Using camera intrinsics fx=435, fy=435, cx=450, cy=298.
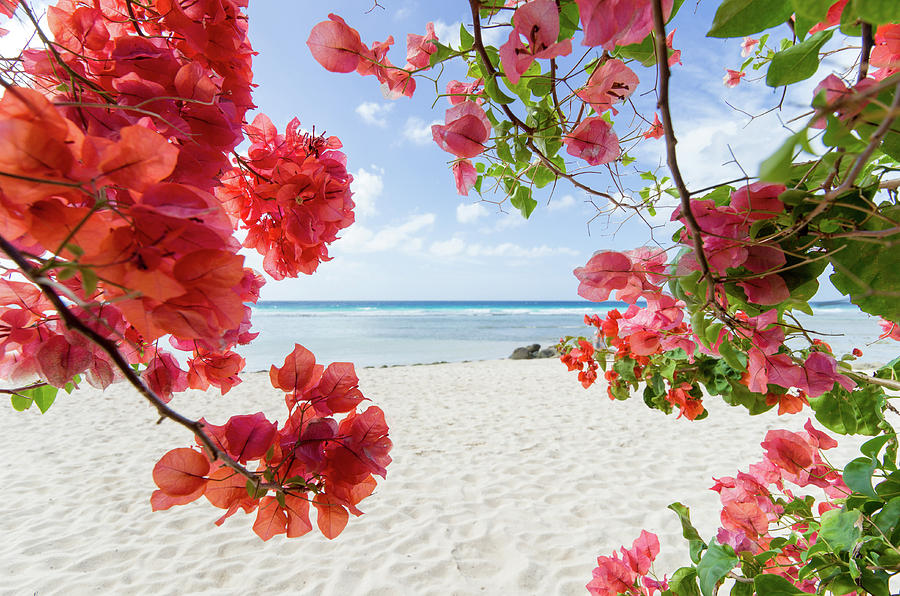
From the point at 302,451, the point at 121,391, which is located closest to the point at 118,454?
the point at 121,391

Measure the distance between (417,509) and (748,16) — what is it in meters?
2.54

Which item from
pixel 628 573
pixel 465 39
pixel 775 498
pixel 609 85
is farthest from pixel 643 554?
pixel 465 39

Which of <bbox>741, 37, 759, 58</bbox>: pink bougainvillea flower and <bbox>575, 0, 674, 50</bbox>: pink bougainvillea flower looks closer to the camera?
<bbox>575, 0, 674, 50</bbox>: pink bougainvillea flower

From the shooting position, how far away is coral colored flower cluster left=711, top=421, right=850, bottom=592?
31.4 inches

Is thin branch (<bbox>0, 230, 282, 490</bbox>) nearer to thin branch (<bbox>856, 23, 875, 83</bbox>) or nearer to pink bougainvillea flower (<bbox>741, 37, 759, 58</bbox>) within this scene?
thin branch (<bbox>856, 23, 875, 83</bbox>)

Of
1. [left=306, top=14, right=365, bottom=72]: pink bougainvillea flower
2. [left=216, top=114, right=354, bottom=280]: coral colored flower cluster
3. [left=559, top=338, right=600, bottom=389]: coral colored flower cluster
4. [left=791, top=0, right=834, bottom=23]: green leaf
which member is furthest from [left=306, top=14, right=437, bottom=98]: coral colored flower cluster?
[left=559, top=338, right=600, bottom=389]: coral colored flower cluster

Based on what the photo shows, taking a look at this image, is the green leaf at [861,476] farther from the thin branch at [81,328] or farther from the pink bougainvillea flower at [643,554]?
the thin branch at [81,328]

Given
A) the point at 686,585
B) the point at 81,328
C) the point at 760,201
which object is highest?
the point at 760,201

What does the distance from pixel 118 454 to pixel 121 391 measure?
2703 millimetres

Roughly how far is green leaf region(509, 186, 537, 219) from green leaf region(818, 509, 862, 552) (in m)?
0.63

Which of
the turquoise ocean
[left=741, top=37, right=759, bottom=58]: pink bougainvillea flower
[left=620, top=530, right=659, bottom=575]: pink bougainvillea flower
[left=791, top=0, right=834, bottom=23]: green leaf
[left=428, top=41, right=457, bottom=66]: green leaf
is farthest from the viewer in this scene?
the turquoise ocean

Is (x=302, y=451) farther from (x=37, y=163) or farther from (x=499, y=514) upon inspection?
(x=499, y=514)

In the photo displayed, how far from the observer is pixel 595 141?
533 millimetres

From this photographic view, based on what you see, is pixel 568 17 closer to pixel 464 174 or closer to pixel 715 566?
pixel 464 174
